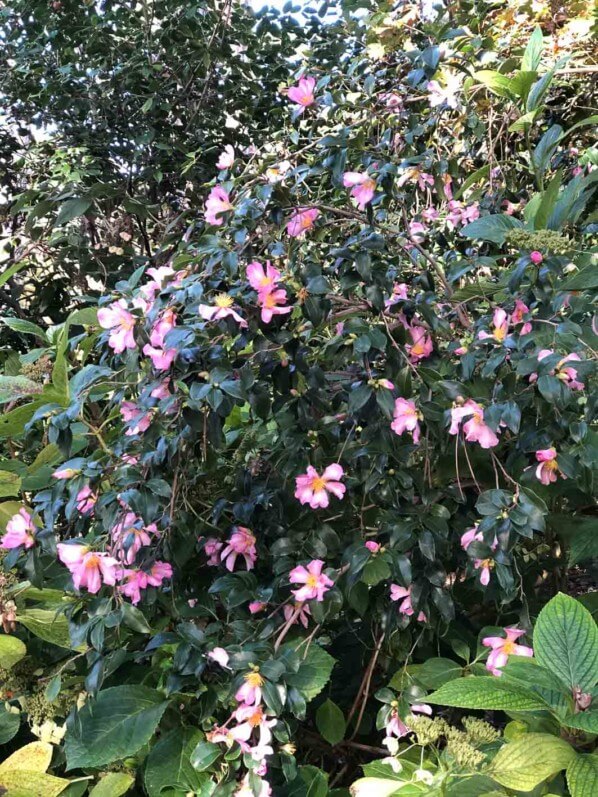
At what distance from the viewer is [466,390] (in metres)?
0.95

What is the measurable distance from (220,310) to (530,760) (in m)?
0.66

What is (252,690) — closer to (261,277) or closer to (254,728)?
(254,728)

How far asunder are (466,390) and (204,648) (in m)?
0.54

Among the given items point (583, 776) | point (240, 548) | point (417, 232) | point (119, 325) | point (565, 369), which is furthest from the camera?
point (417, 232)

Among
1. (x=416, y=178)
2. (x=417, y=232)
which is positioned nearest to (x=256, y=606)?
(x=417, y=232)

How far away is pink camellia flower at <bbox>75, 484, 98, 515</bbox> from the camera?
102cm

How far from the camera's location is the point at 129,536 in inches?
37.8

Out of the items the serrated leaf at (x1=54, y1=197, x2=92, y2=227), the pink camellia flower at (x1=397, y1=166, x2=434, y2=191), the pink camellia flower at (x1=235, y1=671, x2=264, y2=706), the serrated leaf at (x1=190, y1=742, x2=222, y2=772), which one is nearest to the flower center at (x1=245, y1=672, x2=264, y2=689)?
the pink camellia flower at (x1=235, y1=671, x2=264, y2=706)

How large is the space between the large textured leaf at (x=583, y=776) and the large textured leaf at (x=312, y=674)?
0.35 m

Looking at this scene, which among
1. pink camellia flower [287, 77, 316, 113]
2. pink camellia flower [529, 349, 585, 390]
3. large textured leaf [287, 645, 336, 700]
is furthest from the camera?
pink camellia flower [287, 77, 316, 113]

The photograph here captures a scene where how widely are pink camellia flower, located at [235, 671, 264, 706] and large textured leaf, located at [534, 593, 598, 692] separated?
0.36 meters

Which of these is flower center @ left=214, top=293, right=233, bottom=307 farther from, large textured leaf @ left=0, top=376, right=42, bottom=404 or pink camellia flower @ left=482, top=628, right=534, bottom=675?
pink camellia flower @ left=482, top=628, right=534, bottom=675

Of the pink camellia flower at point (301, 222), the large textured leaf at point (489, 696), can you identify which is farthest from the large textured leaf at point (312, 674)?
the pink camellia flower at point (301, 222)

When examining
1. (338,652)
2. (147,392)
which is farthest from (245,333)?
(338,652)
